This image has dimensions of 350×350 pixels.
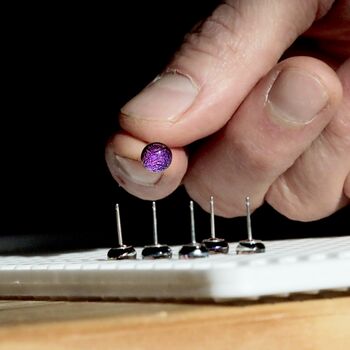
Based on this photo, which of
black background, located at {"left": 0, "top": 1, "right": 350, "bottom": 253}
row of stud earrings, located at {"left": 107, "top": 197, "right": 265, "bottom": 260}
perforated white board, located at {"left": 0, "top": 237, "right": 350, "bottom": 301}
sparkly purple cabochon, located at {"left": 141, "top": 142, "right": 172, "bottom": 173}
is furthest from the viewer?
black background, located at {"left": 0, "top": 1, "right": 350, "bottom": 253}

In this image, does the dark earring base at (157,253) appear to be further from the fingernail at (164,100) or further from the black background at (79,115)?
the black background at (79,115)

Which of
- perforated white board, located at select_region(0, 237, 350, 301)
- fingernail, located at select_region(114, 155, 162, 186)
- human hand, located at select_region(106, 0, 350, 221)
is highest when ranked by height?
human hand, located at select_region(106, 0, 350, 221)

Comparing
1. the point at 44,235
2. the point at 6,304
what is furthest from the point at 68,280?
the point at 44,235

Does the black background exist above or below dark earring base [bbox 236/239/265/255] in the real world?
above

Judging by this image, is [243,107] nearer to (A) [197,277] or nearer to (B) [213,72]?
(B) [213,72]

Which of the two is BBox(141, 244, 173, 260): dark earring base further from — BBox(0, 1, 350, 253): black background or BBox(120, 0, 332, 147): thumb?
BBox(0, 1, 350, 253): black background

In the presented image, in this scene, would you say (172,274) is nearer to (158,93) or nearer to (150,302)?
(150,302)

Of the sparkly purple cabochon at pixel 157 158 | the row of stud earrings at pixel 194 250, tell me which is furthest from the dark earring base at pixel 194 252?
the sparkly purple cabochon at pixel 157 158

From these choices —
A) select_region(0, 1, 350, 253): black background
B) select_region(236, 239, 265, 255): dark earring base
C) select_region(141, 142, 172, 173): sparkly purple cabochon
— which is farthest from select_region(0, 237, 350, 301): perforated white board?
select_region(0, 1, 350, 253): black background
